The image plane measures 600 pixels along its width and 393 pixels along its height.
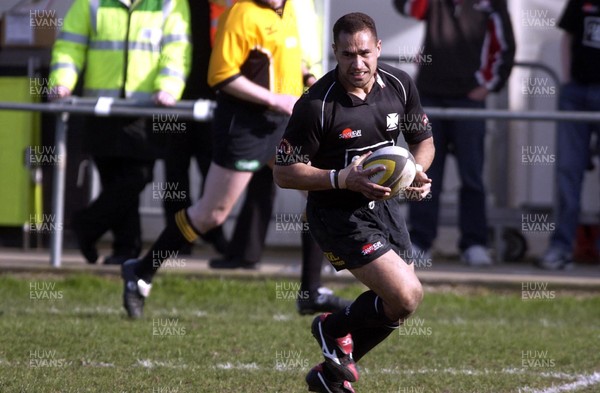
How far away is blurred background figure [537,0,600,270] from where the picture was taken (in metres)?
10.2

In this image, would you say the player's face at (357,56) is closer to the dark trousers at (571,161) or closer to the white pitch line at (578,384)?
the white pitch line at (578,384)

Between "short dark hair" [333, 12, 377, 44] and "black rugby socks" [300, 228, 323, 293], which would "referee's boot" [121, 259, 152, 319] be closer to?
"black rugby socks" [300, 228, 323, 293]

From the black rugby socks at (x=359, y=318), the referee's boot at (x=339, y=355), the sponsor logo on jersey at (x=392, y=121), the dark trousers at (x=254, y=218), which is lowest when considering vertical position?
the dark trousers at (x=254, y=218)

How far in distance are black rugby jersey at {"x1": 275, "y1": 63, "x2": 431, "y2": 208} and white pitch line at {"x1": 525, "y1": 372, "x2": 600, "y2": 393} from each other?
1373 millimetres

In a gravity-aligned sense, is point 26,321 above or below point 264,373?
below

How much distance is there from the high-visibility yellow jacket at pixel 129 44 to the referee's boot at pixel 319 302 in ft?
6.52

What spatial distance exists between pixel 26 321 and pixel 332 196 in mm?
2850

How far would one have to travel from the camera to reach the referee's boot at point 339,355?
588cm

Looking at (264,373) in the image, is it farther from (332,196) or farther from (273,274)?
(273,274)

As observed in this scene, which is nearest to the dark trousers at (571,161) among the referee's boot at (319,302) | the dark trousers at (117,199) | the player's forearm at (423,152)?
the referee's boot at (319,302)

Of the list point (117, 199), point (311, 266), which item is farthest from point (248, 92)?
point (117, 199)

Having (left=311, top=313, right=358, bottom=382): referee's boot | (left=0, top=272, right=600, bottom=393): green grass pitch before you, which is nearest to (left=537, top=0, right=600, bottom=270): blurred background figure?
(left=0, top=272, right=600, bottom=393): green grass pitch

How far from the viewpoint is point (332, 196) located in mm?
5895

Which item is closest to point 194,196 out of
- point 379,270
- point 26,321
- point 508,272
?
point 508,272
